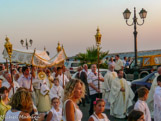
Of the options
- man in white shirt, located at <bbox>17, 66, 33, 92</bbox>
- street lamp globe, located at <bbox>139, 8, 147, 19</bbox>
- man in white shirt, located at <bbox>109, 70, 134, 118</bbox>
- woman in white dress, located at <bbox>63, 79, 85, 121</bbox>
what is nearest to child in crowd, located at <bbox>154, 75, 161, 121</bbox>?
man in white shirt, located at <bbox>109, 70, 134, 118</bbox>

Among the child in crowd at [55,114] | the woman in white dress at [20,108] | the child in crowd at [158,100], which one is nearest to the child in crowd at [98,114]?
the woman in white dress at [20,108]

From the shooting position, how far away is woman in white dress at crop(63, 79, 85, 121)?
12.0 ft

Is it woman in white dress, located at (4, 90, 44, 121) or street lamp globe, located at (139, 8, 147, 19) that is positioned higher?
street lamp globe, located at (139, 8, 147, 19)

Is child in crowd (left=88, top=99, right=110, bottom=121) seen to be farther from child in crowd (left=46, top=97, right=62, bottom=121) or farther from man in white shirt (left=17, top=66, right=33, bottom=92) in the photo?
man in white shirt (left=17, top=66, right=33, bottom=92)

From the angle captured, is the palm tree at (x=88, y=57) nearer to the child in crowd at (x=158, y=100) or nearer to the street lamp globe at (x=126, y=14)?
the street lamp globe at (x=126, y=14)

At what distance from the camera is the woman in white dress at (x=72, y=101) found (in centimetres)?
365

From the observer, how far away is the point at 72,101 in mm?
3773

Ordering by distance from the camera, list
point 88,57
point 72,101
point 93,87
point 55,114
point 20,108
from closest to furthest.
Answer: point 20,108 < point 72,101 < point 55,114 < point 93,87 < point 88,57

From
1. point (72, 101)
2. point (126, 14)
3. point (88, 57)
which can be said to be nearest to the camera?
point (72, 101)

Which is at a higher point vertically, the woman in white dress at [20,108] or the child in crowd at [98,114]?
the woman in white dress at [20,108]

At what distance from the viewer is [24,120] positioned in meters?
3.42

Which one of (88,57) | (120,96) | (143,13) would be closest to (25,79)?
(120,96)

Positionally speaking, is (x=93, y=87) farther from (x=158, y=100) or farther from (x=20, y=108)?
(x=20, y=108)

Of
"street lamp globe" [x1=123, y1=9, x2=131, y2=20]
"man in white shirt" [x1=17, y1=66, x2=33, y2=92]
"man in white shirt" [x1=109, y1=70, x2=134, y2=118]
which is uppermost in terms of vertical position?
"street lamp globe" [x1=123, y1=9, x2=131, y2=20]
